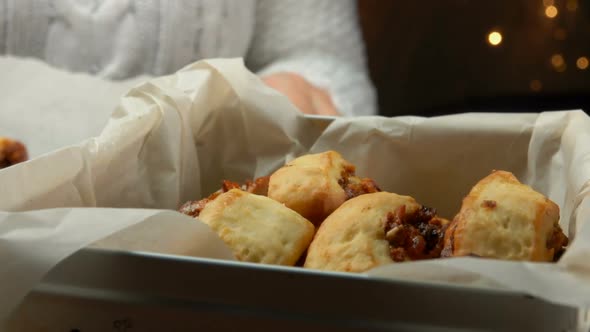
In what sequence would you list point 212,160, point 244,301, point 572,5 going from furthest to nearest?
point 572,5, point 212,160, point 244,301

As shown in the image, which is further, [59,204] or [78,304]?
[59,204]

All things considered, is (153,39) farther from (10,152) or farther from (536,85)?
(536,85)

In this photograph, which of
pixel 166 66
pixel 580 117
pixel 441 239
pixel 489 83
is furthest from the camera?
pixel 489 83

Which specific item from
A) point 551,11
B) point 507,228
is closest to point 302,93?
point 507,228

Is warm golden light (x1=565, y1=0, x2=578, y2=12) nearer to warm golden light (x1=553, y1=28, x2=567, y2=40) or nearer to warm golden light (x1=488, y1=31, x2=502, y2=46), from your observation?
warm golden light (x1=553, y1=28, x2=567, y2=40)

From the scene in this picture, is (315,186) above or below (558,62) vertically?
above

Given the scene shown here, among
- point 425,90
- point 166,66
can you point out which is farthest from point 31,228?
point 425,90

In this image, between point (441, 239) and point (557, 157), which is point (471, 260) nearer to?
point (441, 239)
